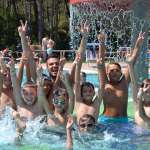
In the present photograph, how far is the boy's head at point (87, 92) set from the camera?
530cm

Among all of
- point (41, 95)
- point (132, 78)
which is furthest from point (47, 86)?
point (132, 78)

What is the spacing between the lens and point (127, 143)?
16.4 feet

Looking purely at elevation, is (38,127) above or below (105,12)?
below

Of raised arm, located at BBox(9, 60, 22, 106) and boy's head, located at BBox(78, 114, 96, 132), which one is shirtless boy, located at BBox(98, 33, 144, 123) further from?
raised arm, located at BBox(9, 60, 22, 106)

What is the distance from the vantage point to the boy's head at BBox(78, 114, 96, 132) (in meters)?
4.92

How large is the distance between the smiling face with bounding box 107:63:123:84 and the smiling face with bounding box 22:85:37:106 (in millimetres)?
1028

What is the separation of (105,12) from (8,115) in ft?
9.75

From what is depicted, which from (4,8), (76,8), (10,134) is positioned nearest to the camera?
(10,134)

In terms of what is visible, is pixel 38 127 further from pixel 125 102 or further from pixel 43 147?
pixel 125 102

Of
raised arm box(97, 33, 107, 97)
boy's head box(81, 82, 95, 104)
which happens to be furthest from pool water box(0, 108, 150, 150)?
raised arm box(97, 33, 107, 97)

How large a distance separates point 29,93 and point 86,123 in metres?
0.77

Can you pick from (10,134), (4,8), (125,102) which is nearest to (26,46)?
(10,134)

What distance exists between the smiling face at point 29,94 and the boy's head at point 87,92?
1.86ft

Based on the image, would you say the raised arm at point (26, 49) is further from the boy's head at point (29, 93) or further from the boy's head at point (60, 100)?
the boy's head at point (60, 100)
